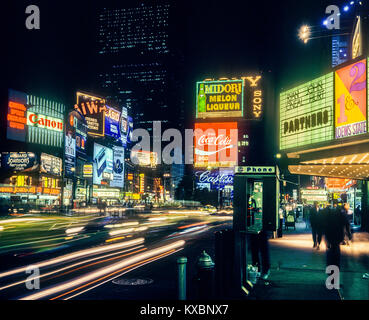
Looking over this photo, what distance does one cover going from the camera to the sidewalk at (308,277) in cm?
780

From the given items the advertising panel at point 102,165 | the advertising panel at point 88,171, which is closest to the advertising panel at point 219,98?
the advertising panel at point 88,171

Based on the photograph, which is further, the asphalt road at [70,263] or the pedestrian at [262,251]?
the pedestrian at [262,251]

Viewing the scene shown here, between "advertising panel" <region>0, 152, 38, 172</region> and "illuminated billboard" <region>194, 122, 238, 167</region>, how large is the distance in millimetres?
54243

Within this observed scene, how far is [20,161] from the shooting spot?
67.4 metres

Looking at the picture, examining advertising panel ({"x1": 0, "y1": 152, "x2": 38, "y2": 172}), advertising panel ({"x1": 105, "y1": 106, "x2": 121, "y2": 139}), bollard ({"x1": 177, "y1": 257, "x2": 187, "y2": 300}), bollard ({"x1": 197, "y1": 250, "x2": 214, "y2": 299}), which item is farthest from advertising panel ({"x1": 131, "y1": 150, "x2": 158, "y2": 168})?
bollard ({"x1": 177, "y1": 257, "x2": 187, "y2": 300})

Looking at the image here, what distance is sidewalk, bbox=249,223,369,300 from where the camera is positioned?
7795mm

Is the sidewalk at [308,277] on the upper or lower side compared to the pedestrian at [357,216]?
upper

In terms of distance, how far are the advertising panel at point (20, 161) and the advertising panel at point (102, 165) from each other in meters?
26.1

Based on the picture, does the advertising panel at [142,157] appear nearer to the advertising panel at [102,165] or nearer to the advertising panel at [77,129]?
the advertising panel at [102,165]

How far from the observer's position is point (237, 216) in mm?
8906

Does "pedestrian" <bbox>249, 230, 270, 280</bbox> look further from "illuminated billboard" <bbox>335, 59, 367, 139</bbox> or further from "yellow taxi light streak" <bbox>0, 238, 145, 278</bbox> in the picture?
"yellow taxi light streak" <bbox>0, 238, 145, 278</bbox>

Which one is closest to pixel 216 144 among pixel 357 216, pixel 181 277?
pixel 181 277

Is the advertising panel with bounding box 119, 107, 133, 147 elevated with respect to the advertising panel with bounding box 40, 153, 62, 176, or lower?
elevated
